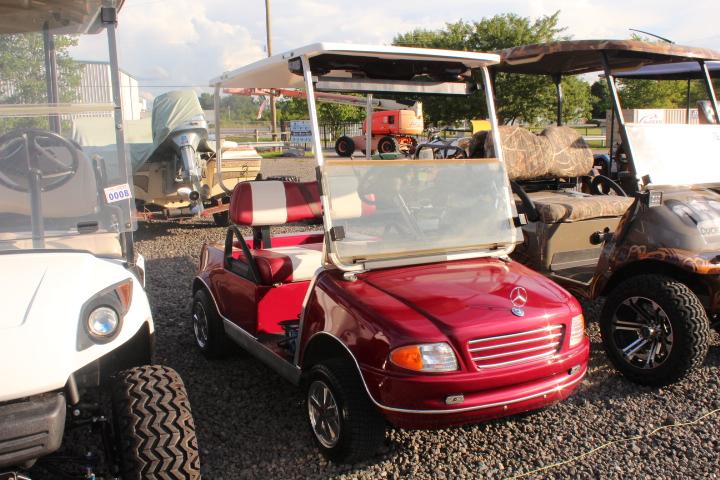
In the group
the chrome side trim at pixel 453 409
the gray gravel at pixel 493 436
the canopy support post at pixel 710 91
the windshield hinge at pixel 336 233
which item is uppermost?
the canopy support post at pixel 710 91

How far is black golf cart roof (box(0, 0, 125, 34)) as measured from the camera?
124 inches

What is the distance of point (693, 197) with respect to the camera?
4367 mm

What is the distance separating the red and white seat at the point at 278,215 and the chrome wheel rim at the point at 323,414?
100 cm

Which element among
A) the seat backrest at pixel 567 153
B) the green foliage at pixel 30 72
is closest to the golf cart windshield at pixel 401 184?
the green foliage at pixel 30 72

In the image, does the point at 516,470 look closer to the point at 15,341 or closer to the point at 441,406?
the point at 441,406

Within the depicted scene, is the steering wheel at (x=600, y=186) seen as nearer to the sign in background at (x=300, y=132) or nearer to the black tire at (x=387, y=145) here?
the sign in background at (x=300, y=132)

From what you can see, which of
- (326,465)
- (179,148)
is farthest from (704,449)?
(179,148)

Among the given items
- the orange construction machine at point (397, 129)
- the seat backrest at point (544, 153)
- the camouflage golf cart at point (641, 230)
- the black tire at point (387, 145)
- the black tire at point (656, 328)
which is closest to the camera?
the black tire at point (656, 328)

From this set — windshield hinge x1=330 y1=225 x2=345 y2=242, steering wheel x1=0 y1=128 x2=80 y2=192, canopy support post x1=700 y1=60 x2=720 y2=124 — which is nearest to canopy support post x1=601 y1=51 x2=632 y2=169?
canopy support post x1=700 y1=60 x2=720 y2=124

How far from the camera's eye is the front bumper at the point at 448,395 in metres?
2.68

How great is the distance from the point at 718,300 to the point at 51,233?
3.92m

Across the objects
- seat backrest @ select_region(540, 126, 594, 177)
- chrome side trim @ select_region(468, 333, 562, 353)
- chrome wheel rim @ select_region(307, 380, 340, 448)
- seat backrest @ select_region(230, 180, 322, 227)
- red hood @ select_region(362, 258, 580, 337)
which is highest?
seat backrest @ select_region(540, 126, 594, 177)

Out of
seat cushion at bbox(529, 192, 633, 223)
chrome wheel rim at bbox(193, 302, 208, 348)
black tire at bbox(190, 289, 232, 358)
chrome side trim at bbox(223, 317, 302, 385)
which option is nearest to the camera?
chrome side trim at bbox(223, 317, 302, 385)

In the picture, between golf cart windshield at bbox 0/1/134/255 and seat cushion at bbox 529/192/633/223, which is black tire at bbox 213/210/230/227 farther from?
golf cart windshield at bbox 0/1/134/255
